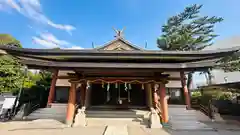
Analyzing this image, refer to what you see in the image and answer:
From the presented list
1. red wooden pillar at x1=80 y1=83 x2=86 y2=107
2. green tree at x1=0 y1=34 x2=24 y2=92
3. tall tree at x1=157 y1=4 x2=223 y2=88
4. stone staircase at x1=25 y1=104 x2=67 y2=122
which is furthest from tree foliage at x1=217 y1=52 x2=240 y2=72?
green tree at x1=0 y1=34 x2=24 y2=92

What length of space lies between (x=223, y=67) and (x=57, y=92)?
16.1 metres

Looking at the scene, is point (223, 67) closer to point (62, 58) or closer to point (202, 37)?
point (202, 37)

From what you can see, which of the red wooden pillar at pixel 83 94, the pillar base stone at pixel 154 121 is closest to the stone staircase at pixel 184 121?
the pillar base stone at pixel 154 121

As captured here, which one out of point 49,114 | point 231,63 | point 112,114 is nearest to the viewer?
point 112,114

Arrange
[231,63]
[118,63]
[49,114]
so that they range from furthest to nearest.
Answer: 1. [231,63]
2. [49,114]
3. [118,63]

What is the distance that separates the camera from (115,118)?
7453mm

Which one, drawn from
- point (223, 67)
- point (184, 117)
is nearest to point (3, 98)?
point (184, 117)

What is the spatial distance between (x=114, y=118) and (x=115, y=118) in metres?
0.06

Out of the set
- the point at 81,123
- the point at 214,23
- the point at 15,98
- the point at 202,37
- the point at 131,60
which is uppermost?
the point at 214,23

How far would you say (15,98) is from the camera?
911cm

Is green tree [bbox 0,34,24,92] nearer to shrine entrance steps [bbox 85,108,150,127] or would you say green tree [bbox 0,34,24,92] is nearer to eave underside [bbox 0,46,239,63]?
eave underside [bbox 0,46,239,63]

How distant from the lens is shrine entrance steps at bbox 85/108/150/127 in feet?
21.8

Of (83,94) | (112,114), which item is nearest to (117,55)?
(112,114)

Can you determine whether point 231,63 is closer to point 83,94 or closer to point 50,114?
point 83,94
